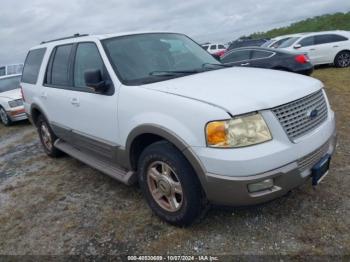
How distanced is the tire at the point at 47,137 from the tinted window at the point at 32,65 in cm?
66

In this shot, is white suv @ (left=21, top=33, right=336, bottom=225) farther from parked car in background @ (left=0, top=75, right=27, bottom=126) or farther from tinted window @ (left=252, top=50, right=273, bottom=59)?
tinted window @ (left=252, top=50, right=273, bottom=59)

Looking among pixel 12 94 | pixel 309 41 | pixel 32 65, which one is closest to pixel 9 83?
pixel 12 94

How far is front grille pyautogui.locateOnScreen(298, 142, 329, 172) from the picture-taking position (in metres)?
2.98

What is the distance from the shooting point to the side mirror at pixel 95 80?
362 centimetres

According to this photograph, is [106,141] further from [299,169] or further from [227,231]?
[299,169]

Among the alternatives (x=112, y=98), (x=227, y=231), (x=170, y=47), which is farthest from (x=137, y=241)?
(x=170, y=47)

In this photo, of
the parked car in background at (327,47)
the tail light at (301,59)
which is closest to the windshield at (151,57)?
the tail light at (301,59)

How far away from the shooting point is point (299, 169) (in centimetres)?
296

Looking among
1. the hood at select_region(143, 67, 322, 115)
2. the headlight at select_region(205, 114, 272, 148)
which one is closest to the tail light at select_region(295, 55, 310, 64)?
the hood at select_region(143, 67, 322, 115)

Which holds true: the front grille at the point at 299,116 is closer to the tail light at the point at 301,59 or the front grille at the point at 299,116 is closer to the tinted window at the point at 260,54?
the tail light at the point at 301,59

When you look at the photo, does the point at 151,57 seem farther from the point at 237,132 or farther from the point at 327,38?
the point at 327,38

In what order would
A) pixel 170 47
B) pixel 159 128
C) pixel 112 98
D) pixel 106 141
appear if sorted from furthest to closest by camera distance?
pixel 170 47 < pixel 106 141 < pixel 112 98 < pixel 159 128

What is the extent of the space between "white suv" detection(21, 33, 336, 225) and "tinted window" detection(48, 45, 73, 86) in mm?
47

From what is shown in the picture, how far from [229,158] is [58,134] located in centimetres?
335
